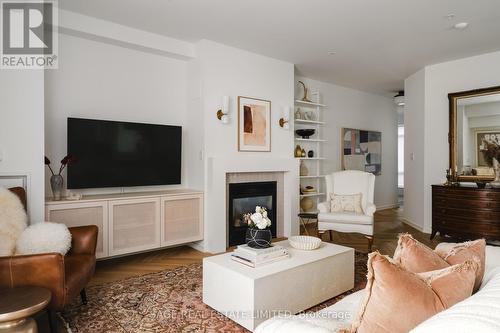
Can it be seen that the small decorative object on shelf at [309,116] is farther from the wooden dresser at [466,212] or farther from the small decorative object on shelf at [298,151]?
the wooden dresser at [466,212]

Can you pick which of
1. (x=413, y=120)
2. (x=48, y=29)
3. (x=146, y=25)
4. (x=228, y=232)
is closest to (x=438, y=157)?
(x=413, y=120)

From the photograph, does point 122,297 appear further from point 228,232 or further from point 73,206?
point 228,232

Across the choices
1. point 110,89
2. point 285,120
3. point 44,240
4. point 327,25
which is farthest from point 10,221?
point 285,120

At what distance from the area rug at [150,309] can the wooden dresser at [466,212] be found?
2040 mm

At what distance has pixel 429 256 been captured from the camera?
129 centimetres

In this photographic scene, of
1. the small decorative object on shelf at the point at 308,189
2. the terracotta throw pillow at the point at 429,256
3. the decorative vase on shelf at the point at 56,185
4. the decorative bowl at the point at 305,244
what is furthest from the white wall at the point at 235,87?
the terracotta throw pillow at the point at 429,256

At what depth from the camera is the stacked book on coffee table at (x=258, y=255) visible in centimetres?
224

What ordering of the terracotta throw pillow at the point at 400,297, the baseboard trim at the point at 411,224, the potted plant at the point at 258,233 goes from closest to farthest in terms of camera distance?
the terracotta throw pillow at the point at 400,297 → the potted plant at the point at 258,233 → the baseboard trim at the point at 411,224

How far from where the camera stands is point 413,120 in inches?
216

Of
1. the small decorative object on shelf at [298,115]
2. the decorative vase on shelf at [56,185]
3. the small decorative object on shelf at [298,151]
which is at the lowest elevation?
the decorative vase on shelf at [56,185]

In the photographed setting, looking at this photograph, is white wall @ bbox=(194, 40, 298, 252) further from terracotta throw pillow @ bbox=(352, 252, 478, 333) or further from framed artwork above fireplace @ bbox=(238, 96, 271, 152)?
terracotta throw pillow @ bbox=(352, 252, 478, 333)

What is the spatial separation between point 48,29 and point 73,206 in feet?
6.14

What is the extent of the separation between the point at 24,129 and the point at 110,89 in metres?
1.25

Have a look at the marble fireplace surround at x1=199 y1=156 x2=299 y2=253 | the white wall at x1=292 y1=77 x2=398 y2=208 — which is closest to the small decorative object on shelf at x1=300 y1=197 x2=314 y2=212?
the marble fireplace surround at x1=199 y1=156 x2=299 y2=253
